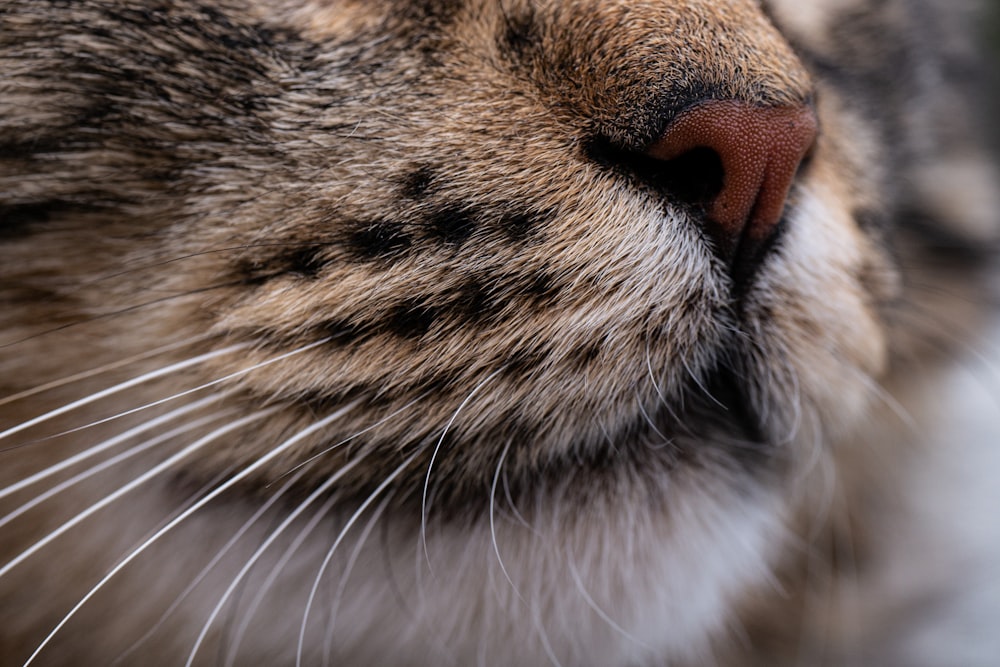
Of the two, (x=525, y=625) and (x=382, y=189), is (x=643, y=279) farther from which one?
(x=525, y=625)

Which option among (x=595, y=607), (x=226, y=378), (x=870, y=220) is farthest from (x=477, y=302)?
(x=870, y=220)

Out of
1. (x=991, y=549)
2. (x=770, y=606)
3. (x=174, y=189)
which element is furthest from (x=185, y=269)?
(x=991, y=549)

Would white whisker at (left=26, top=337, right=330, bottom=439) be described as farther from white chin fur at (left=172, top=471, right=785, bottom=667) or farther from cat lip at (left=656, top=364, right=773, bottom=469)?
cat lip at (left=656, top=364, right=773, bottom=469)

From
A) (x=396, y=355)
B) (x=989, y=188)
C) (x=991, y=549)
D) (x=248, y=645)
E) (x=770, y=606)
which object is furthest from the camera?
(x=989, y=188)

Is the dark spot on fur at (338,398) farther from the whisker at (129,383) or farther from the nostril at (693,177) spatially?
the nostril at (693,177)

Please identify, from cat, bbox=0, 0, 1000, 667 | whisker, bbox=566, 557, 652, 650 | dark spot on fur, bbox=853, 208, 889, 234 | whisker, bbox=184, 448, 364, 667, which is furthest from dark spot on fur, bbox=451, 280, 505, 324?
dark spot on fur, bbox=853, 208, 889, 234

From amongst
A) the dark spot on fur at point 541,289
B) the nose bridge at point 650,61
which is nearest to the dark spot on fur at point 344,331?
the dark spot on fur at point 541,289

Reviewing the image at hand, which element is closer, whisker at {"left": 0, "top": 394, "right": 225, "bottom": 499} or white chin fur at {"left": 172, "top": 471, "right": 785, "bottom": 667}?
whisker at {"left": 0, "top": 394, "right": 225, "bottom": 499}
